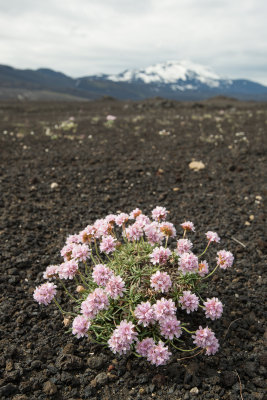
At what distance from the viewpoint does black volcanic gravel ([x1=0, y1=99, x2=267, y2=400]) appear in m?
2.72

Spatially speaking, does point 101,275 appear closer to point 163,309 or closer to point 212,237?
point 163,309

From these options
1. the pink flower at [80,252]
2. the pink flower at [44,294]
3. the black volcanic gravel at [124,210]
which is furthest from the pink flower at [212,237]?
the pink flower at [44,294]

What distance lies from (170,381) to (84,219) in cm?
329

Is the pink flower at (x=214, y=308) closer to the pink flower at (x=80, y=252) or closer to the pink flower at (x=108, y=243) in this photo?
the pink flower at (x=108, y=243)

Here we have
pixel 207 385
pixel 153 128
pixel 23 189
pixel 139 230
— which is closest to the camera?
pixel 207 385

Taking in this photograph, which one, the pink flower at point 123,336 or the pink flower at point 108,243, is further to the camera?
the pink flower at point 108,243

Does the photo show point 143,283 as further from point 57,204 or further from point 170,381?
point 57,204

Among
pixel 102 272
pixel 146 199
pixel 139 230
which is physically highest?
pixel 139 230

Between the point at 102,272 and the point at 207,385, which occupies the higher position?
the point at 102,272

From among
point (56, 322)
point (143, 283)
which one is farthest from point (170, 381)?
point (56, 322)

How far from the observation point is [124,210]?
233 inches

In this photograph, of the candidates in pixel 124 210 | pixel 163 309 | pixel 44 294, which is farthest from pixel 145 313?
pixel 124 210

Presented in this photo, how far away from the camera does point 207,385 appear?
8.79ft

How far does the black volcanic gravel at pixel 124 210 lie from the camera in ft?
8.93
